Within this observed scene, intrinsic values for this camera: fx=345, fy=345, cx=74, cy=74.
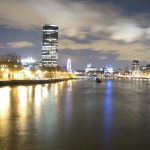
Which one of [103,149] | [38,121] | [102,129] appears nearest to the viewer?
[103,149]

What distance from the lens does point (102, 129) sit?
20016 millimetres

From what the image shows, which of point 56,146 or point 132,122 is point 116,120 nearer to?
point 132,122

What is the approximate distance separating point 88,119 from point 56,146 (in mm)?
8981

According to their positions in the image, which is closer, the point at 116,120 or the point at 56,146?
the point at 56,146

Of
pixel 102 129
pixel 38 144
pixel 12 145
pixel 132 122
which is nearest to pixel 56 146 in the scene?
pixel 38 144

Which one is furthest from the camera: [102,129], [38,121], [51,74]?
[51,74]

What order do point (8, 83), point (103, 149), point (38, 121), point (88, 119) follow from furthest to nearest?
point (8, 83) → point (88, 119) → point (38, 121) → point (103, 149)

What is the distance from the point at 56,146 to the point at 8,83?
253ft

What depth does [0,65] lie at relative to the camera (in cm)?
11538

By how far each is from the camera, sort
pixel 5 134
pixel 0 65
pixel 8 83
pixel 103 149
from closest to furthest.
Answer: pixel 103 149 < pixel 5 134 < pixel 8 83 < pixel 0 65

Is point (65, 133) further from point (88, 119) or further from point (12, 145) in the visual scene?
point (88, 119)

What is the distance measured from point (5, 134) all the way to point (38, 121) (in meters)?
5.01

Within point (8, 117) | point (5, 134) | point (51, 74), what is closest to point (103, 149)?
point (5, 134)

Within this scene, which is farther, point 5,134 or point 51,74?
point 51,74
